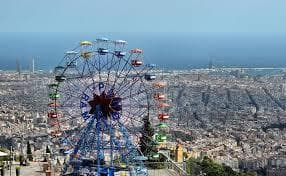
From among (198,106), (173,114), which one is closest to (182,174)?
(173,114)

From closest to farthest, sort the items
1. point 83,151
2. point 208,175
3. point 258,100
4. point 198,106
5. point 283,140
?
point 83,151 < point 208,175 < point 283,140 < point 198,106 < point 258,100

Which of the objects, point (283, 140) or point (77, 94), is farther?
point (283, 140)

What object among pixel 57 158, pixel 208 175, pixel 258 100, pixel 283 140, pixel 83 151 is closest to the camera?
pixel 83 151

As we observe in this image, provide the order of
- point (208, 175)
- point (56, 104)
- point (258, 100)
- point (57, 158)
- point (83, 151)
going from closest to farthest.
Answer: point (83, 151), point (56, 104), point (57, 158), point (208, 175), point (258, 100)

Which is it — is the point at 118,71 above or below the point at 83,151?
above

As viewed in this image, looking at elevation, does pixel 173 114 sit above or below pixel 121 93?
below

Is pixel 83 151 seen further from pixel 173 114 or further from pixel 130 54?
pixel 173 114

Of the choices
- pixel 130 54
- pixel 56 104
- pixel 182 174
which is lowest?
pixel 182 174

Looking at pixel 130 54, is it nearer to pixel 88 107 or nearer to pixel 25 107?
pixel 88 107

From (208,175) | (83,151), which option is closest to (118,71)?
(83,151)
